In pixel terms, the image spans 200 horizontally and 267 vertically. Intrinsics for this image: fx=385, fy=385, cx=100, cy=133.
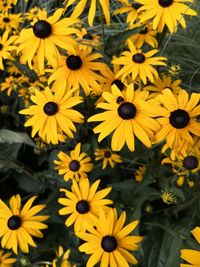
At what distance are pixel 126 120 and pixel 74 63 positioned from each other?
10.5 inches

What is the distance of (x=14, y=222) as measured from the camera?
114 centimetres

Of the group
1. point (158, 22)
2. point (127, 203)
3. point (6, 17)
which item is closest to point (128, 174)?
point (127, 203)

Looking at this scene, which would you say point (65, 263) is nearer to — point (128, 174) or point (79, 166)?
point (79, 166)

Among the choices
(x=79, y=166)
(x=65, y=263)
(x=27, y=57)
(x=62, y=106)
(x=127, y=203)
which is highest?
(x=27, y=57)

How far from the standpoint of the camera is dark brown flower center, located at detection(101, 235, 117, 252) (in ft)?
3.09

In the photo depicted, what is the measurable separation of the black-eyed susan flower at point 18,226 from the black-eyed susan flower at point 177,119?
1.50 feet

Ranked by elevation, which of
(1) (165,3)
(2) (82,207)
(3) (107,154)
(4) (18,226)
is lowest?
(4) (18,226)

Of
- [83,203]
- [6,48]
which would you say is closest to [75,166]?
[83,203]

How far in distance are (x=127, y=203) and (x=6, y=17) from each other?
3.03 ft

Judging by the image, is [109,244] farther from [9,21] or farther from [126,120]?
[9,21]

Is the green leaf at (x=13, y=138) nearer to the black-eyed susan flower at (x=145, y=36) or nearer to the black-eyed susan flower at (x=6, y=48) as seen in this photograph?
the black-eyed susan flower at (x=6, y=48)

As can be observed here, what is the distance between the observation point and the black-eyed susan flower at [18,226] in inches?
44.6

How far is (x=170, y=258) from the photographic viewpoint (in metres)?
1.17

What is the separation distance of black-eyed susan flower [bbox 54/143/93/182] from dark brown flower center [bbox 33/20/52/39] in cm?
34
